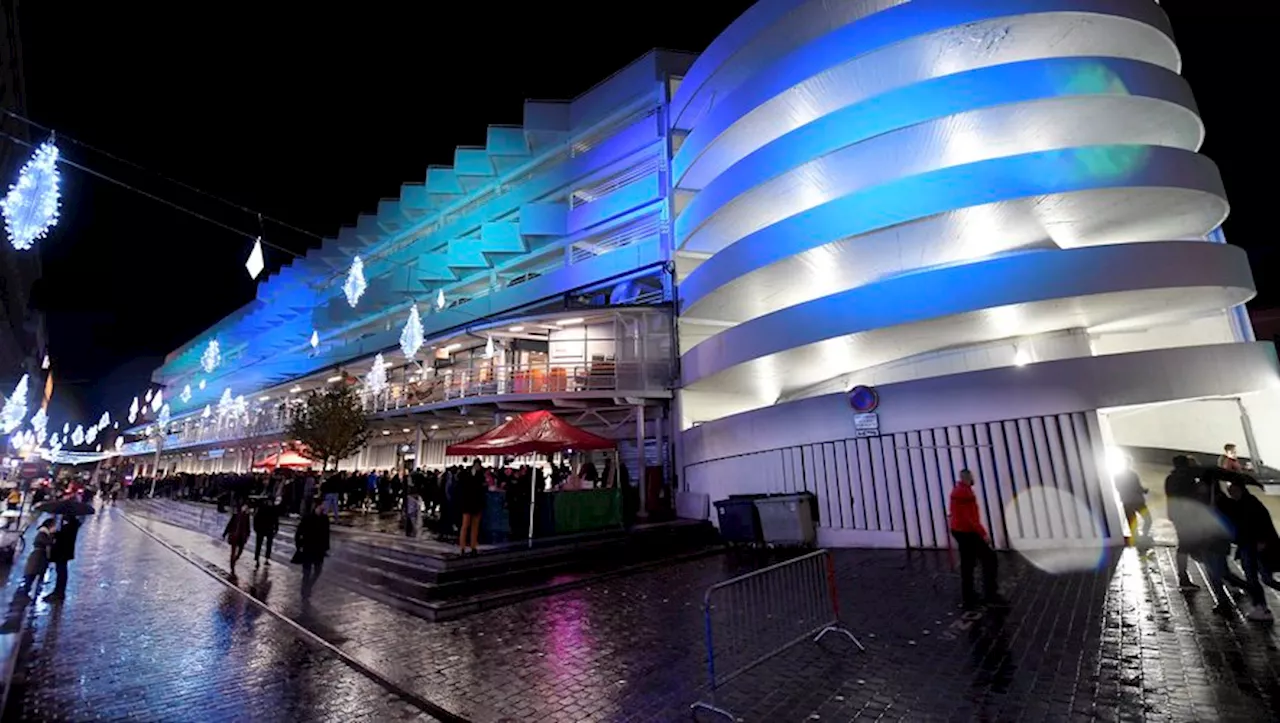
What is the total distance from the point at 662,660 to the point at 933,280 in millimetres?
10907

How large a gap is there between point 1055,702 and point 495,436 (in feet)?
35.0

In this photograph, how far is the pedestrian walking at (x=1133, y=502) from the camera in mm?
10086

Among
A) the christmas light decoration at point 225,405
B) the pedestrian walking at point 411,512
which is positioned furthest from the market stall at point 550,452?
the christmas light decoration at point 225,405

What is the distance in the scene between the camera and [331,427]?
68.1 feet

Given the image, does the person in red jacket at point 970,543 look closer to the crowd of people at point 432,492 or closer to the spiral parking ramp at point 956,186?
the spiral parking ramp at point 956,186

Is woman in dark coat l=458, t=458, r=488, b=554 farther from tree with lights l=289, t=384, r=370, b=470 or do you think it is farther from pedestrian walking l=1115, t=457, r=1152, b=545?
tree with lights l=289, t=384, r=370, b=470

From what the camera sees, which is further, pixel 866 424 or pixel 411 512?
pixel 411 512

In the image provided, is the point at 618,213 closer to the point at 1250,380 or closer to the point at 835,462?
the point at 835,462

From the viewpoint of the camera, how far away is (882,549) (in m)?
12.1

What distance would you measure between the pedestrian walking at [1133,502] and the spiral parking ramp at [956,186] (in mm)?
3842

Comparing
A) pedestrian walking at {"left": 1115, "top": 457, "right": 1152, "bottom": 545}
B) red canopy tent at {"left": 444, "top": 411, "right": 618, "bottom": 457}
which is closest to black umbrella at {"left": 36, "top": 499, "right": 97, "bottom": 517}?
red canopy tent at {"left": 444, "top": 411, "right": 618, "bottom": 457}

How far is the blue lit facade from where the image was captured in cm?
1124

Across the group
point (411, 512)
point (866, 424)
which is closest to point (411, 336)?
point (411, 512)

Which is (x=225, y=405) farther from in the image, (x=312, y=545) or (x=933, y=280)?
(x=933, y=280)
